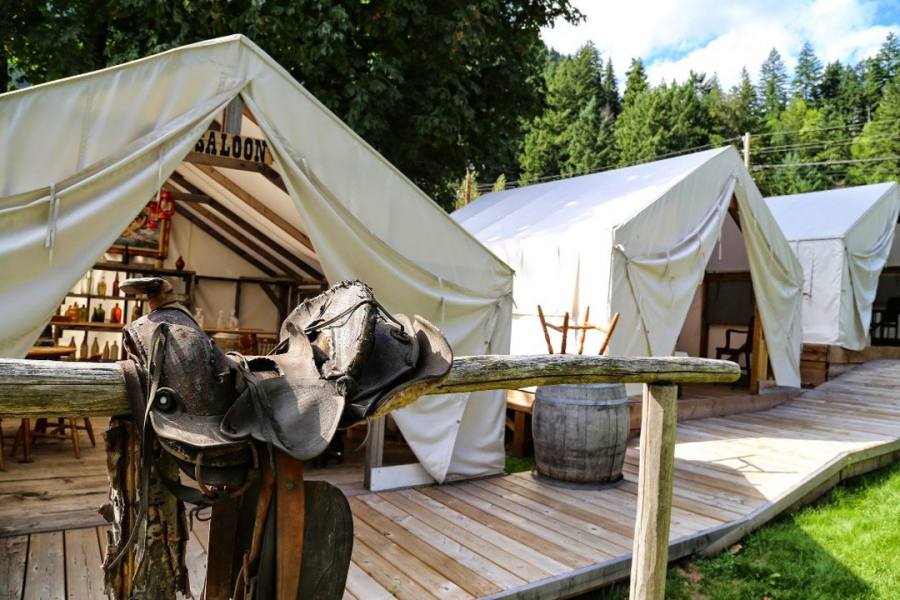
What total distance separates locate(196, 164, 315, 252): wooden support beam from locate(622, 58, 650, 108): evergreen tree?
31.0 meters

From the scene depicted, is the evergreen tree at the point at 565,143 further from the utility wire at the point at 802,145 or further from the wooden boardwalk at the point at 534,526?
the wooden boardwalk at the point at 534,526

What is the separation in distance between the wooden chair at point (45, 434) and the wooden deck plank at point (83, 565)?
1.18 m

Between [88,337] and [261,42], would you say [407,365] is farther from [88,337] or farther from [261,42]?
[88,337]

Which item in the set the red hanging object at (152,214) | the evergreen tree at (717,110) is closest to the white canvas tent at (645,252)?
the red hanging object at (152,214)

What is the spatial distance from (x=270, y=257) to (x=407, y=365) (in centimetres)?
658

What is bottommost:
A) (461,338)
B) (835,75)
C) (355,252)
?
(461,338)

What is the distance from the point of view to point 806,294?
9.04 m

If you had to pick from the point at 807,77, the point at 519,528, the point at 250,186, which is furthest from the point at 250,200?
the point at 807,77

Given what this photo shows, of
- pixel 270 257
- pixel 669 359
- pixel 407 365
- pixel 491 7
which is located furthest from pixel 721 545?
pixel 491 7

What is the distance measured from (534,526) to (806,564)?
166 centimetres

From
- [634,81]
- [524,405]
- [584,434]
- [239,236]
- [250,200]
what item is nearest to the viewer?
[584,434]

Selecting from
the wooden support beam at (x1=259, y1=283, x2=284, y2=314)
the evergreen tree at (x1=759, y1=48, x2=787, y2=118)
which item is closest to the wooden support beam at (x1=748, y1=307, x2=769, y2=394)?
the wooden support beam at (x1=259, y1=283, x2=284, y2=314)

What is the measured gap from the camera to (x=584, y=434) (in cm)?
427

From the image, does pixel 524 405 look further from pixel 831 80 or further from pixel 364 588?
pixel 831 80
